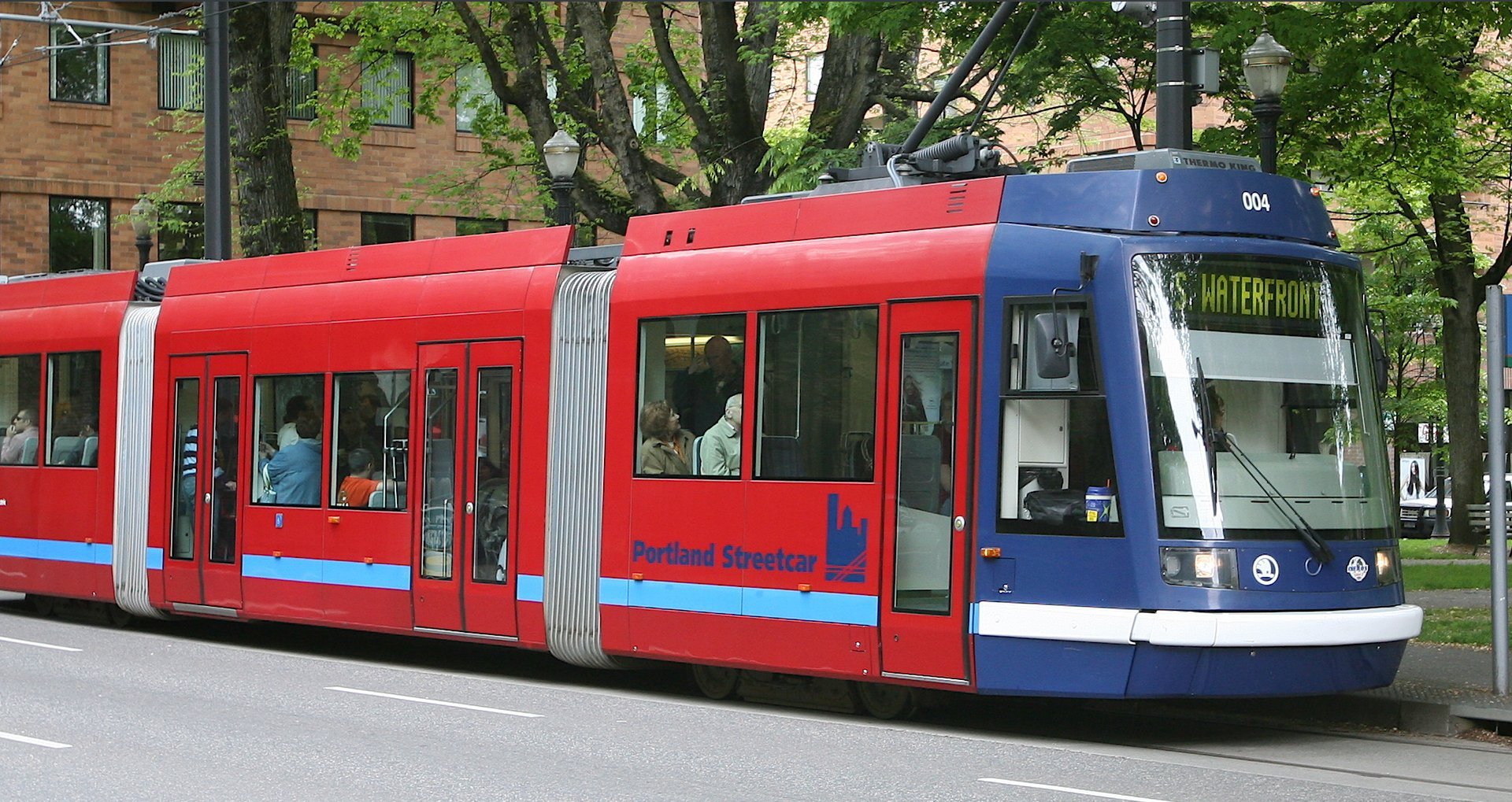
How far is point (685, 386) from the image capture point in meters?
12.7

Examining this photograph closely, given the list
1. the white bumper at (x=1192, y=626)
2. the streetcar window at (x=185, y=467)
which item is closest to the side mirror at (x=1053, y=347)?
the white bumper at (x=1192, y=626)

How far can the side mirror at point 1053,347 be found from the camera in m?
10.4

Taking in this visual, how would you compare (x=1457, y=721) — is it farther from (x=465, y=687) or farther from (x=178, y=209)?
(x=178, y=209)

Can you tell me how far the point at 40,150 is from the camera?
36.0 metres

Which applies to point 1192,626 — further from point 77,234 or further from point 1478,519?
point 77,234

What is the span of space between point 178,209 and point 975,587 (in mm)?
29944

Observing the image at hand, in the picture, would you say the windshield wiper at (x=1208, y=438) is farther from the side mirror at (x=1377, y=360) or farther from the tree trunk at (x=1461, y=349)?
the tree trunk at (x=1461, y=349)

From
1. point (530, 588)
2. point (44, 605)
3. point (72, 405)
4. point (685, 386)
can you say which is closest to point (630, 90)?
point (72, 405)

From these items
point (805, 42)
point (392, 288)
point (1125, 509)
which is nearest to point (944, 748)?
point (1125, 509)

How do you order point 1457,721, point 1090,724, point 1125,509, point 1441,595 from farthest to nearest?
1. point 1441,595
2. point 1090,724
3. point 1457,721
4. point 1125,509

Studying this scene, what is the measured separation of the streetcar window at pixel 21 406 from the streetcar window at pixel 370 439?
523 centimetres

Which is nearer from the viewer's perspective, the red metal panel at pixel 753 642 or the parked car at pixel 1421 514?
the red metal panel at pixel 753 642

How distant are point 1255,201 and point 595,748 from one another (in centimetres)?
478

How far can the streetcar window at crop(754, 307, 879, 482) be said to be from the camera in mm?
11523
